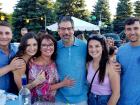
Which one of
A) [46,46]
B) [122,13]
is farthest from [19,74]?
[122,13]

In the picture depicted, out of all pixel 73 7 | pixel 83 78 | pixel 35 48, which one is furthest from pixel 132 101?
pixel 73 7

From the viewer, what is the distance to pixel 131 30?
453 cm

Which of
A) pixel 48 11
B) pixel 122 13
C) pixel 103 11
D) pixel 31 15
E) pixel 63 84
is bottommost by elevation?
pixel 63 84

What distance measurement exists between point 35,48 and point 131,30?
4.12ft

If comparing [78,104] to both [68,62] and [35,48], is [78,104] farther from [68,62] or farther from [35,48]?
[35,48]

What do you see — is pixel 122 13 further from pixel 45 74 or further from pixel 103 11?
pixel 45 74

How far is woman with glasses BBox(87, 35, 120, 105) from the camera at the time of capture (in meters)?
4.32

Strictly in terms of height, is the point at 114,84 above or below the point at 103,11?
below

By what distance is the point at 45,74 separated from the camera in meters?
4.35

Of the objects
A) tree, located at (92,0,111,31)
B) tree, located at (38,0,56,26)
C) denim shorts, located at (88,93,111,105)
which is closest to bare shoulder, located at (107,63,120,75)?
denim shorts, located at (88,93,111,105)

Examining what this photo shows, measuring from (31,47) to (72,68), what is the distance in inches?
23.2

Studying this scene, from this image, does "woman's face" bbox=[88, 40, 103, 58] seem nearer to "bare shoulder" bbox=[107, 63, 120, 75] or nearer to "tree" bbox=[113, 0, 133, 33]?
"bare shoulder" bbox=[107, 63, 120, 75]

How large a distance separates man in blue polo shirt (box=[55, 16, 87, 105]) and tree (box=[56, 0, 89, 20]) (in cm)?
3772

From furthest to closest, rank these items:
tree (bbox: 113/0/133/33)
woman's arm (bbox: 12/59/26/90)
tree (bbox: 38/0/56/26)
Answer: tree (bbox: 113/0/133/33) → tree (bbox: 38/0/56/26) → woman's arm (bbox: 12/59/26/90)
